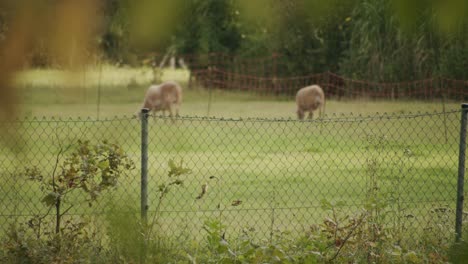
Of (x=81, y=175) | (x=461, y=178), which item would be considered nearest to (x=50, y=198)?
(x=81, y=175)

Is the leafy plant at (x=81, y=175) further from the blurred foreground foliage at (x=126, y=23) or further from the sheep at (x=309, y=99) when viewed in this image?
the sheep at (x=309, y=99)

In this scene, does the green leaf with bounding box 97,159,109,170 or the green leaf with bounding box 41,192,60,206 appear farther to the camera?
the green leaf with bounding box 97,159,109,170

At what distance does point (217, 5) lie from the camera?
26.1 inches

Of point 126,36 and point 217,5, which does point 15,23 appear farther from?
point 217,5

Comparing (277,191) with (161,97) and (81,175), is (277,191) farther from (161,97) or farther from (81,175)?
(161,97)

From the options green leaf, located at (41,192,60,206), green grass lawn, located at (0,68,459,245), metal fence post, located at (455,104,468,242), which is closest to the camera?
green grass lawn, located at (0,68,459,245)

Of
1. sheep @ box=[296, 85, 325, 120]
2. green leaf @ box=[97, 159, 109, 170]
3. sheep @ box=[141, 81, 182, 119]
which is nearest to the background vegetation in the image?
green leaf @ box=[97, 159, 109, 170]

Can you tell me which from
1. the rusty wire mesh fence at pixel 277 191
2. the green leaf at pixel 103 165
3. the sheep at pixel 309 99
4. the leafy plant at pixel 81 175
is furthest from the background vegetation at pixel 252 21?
the sheep at pixel 309 99

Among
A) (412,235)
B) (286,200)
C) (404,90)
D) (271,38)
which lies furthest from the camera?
(404,90)

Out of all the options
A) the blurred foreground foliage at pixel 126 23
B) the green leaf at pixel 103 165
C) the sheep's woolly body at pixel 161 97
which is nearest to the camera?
the blurred foreground foliage at pixel 126 23

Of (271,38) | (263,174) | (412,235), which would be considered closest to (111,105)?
(263,174)

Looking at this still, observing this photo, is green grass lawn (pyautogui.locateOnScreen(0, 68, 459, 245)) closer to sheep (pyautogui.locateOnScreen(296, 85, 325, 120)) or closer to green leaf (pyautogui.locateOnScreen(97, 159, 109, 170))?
green leaf (pyautogui.locateOnScreen(97, 159, 109, 170))

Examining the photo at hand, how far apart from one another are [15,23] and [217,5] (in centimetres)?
24

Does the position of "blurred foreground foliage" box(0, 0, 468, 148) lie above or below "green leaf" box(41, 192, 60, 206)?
above
